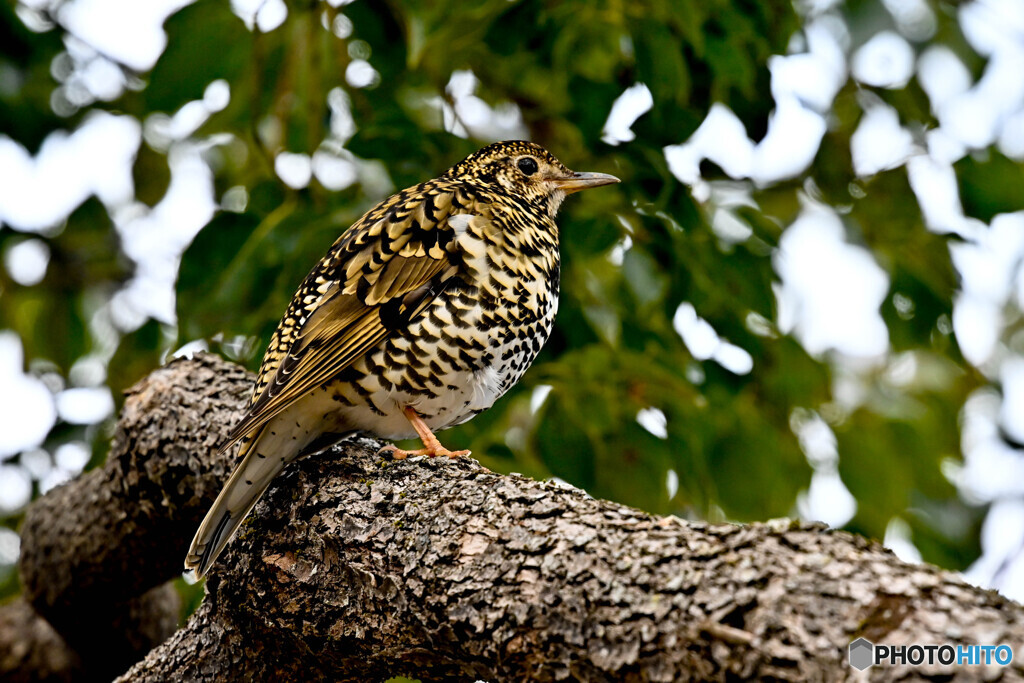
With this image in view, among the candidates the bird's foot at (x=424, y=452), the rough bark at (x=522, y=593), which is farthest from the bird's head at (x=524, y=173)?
the rough bark at (x=522, y=593)

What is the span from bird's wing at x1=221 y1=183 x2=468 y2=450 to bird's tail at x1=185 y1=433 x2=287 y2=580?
0.17 meters

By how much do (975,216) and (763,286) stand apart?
0.87 m

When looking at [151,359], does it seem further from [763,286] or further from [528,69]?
[763,286]

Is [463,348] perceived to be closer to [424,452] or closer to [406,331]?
[406,331]

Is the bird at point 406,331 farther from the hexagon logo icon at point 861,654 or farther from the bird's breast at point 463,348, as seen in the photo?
the hexagon logo icon at point 861,654

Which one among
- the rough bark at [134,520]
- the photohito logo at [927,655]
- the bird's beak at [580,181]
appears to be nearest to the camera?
the photohito logo at [927,655]

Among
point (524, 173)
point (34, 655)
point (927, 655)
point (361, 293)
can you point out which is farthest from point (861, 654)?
point (34, 655)

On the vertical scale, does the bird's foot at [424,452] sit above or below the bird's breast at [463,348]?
below

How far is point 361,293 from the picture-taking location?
3107mm

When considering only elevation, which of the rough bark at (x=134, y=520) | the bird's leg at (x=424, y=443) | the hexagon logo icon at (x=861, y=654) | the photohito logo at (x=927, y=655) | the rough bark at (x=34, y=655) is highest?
the photohito logo at (x=927, y=655)

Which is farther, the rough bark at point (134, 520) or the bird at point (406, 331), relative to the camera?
the rough bark at point (134, 520)

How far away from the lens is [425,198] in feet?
11.1

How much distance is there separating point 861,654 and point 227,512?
1.83 metres

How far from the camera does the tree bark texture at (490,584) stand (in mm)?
1546
